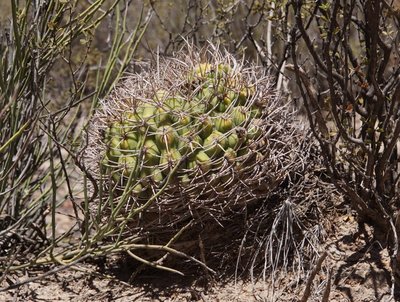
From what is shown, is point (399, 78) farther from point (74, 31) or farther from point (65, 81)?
point (65, 81)

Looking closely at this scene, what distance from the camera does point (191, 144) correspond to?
11.3 feet

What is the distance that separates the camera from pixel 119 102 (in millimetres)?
3725

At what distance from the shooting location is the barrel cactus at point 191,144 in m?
3.48

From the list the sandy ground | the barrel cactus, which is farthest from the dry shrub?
the sandy ground

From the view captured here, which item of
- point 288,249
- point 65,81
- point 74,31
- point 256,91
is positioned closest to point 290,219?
point 288,249

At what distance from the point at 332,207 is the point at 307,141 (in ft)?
1.24

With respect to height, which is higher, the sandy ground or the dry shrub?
the dry shrub

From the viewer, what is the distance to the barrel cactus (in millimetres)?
3480

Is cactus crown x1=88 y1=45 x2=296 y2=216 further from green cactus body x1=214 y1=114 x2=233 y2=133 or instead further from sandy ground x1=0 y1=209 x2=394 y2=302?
sandy ground x1=0 y1=209 x2=394 y2=302

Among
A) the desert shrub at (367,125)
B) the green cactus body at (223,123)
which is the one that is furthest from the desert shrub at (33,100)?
the desert shrub at (367,125)

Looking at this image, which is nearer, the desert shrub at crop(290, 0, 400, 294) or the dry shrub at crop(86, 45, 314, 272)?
the desert shrub at crop(290, 0, 400, 294)

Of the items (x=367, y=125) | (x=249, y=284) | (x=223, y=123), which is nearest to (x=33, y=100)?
(x=223, y=123)

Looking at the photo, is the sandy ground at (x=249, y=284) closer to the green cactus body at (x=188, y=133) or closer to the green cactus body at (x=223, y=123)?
the green cactus body at (x=188, y=133)

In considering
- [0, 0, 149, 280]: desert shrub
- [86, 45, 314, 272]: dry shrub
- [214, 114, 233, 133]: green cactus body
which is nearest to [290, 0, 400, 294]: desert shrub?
[86, 45, 314, 272]: dry shrub
